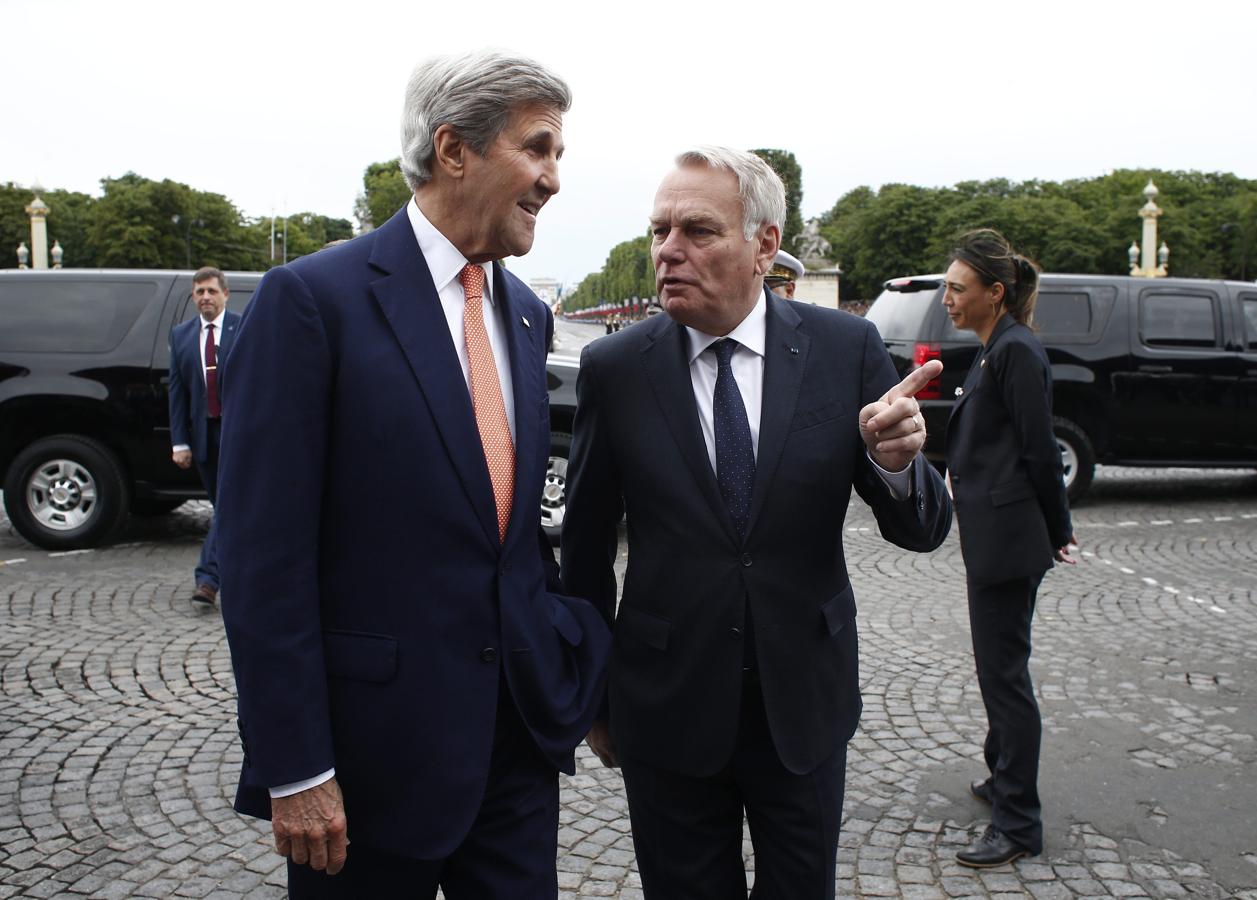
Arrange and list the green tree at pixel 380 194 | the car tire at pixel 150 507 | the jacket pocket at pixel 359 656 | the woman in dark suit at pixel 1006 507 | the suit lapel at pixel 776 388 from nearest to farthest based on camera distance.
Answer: the jacket pocket at pixel 359 656 → the suit lapel at pixel 776 388 → the woman in dark suit at pixel 1006 507 → the car tire at pixel 150 507 → the green tree at pixel 380 194

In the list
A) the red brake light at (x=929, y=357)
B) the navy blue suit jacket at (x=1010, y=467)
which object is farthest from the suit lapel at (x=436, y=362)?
the red brake light at (x=929, y=357)

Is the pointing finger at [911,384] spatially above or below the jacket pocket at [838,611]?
above

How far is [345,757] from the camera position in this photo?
2.06 m

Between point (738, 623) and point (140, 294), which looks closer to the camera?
point (738, 623)

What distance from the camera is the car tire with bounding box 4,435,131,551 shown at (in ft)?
27.8

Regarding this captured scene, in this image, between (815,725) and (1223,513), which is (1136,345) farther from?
(815,725)

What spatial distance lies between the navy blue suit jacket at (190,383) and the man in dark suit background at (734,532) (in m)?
5.00

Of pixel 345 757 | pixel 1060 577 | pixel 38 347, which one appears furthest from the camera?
pixel 38 347

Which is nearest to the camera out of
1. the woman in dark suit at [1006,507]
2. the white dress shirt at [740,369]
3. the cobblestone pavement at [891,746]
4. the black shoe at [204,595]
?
the white dress shirt at [740,369]

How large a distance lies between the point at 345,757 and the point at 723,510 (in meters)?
0.91

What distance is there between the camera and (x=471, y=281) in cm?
228

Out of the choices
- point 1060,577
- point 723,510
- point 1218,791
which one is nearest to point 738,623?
point 723,510

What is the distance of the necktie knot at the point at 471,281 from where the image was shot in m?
2.26

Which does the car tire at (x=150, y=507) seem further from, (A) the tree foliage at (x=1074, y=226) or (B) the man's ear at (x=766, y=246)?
(A) the tree foliage at (x=1074, y=226)
